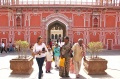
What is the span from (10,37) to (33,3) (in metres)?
5.22

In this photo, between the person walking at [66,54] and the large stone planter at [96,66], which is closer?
the person walking at [66,54]

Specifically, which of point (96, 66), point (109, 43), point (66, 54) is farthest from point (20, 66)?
point (109, 43)

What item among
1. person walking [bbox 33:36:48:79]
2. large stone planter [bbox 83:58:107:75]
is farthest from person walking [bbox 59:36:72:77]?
person walking [bbox 33:36:48:79]

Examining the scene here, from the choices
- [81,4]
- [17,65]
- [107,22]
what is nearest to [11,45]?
[81,4]

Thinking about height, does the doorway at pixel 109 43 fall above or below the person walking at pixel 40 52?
below

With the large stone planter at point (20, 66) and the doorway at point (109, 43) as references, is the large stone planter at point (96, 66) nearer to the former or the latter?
the large stone planter at point (20, 66)

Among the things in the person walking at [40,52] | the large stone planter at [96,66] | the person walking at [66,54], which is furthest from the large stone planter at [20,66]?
the large stone planter at [96,66]

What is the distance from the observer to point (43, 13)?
28.6 metres

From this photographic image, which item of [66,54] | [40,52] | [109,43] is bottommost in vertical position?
[109,43]

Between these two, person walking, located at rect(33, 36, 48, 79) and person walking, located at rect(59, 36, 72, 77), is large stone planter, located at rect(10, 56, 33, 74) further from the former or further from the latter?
person walking, located at rect(33, 36, 48, 79)

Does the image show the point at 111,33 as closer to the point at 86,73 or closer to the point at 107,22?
the point at 107,22

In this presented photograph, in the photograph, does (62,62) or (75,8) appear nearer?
(62,62)

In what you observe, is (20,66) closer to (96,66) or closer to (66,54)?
(66,54)

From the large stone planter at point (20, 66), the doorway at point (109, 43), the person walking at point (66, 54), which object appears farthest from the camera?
the doorway at point (109, 43)
